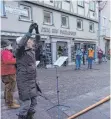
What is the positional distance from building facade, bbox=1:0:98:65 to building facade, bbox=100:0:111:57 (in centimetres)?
227

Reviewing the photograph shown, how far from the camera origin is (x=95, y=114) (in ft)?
16.1

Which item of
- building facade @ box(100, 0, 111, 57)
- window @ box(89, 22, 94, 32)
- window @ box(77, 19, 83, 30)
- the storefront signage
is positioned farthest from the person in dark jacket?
building facade @ box(100, 0, 111, 57)

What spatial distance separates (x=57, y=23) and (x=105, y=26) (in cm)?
1126

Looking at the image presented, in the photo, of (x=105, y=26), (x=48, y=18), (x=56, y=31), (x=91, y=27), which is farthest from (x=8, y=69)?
(x=105, y=26)

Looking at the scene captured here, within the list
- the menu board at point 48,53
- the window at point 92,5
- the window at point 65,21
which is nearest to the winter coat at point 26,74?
the menu board at point 48,53

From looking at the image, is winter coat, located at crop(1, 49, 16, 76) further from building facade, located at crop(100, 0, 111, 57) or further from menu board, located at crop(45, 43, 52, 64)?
building facade, located at crop(100, 0, 111, 57)

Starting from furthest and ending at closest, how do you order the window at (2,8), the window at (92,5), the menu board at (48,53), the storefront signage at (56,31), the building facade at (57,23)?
the window at (92,5) < the menu board at (48,53) < the storefront signage at (56,31) < the building facade at (57,23) < the window at (2,8)

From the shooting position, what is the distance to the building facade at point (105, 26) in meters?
26.9

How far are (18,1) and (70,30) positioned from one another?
6.71 metres

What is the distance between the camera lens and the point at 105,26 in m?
28.3

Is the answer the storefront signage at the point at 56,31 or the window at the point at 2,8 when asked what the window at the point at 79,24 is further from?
the window at the point at 2,8

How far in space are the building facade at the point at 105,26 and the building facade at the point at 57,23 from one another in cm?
227

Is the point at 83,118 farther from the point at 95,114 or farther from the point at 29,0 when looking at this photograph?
the point at 29,0

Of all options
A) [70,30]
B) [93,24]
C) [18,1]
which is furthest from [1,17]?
[93,24]
